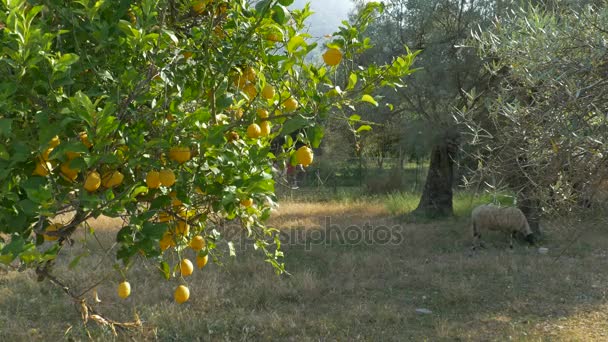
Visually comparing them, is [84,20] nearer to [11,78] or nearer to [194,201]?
[11,78]

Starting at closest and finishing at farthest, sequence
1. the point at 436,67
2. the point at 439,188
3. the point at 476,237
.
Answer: the point at 476,237
the point at 436,67
the point at 439,188

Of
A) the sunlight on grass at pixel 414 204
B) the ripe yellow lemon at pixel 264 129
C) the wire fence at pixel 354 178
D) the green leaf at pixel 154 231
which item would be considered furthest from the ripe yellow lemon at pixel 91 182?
the wire fence at pixel 354 178

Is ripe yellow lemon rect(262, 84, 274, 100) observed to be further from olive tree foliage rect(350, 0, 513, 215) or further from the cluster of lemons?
olive tree foliage rect(350, 0, 513, 215)

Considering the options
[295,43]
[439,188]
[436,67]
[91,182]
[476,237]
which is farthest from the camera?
[439,188]

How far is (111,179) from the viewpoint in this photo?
1562 millimetres

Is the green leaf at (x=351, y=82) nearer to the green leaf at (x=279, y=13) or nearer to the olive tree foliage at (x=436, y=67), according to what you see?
the green leaf at (x=279, y=13)

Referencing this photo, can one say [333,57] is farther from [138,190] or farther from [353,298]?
[353,298]

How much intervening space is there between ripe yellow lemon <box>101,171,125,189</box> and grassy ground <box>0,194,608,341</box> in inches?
117

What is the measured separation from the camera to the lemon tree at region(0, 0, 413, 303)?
137 cm

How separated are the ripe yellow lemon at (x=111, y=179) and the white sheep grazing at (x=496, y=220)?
953 cm

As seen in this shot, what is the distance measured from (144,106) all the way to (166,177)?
379 mm

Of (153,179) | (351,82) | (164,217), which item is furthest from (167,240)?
(351,82)

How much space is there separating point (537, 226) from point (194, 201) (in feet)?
35.0

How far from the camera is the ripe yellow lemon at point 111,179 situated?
1.56 metres
